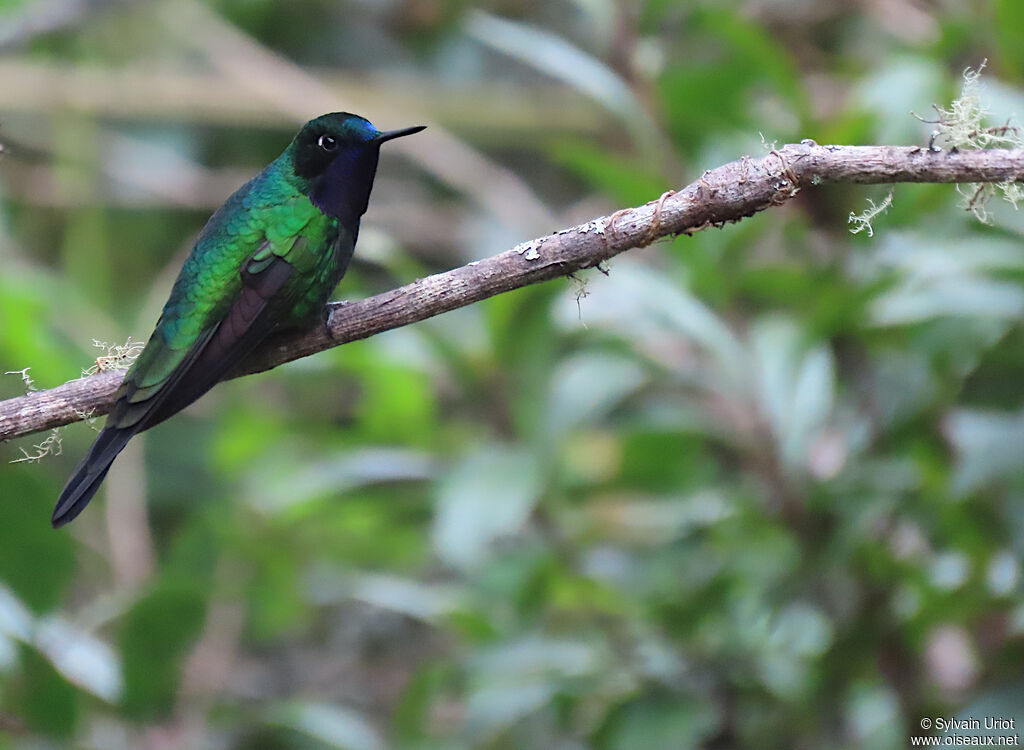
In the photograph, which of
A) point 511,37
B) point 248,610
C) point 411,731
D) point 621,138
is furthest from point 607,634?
point 621,138

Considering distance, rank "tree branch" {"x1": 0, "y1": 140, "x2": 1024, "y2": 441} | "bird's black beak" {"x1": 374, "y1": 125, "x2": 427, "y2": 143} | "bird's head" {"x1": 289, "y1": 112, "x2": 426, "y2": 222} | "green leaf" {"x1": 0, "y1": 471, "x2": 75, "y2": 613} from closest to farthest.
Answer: "tree branch" {"x1": 0, "y1": 140, "x2": 1024, "y2": 441}
"bird's black beak" {"x1": 374, "y1": 125, "x2": 427, "y2": 143}
"bird's head" {"x1": 289, "y1": 112, "x2": 426, "y2": 222}
"green leaf" {"x1": 0, "y1": 471, "x2": 75, "y2": 613}

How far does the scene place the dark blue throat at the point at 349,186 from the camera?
105 inches

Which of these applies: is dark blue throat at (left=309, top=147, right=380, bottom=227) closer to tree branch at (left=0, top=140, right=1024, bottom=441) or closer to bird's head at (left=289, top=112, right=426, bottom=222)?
bird's head at (left=289, top=112, right=426, bottom=222)

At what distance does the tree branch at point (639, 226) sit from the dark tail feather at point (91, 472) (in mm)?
63

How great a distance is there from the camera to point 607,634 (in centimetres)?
308

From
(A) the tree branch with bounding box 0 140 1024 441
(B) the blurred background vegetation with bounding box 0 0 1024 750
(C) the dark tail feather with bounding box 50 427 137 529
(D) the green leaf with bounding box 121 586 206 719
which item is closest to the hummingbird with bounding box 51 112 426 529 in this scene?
(C) the dark tail feather with bounding box 50 427 137 529

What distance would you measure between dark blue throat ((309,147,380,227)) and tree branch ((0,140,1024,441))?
609mm

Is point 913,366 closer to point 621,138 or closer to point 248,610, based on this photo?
point 248,610

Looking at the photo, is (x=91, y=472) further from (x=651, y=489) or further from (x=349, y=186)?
(x=651, y=489)

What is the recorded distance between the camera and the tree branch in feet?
5.56

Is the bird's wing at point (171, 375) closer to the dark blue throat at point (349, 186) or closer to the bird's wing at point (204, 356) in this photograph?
the bird's wing at point (204, 356)

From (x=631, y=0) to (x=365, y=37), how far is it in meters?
2.90

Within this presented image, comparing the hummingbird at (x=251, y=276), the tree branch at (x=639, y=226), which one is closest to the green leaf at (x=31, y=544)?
the hummingbird at (x=251, y=276)
